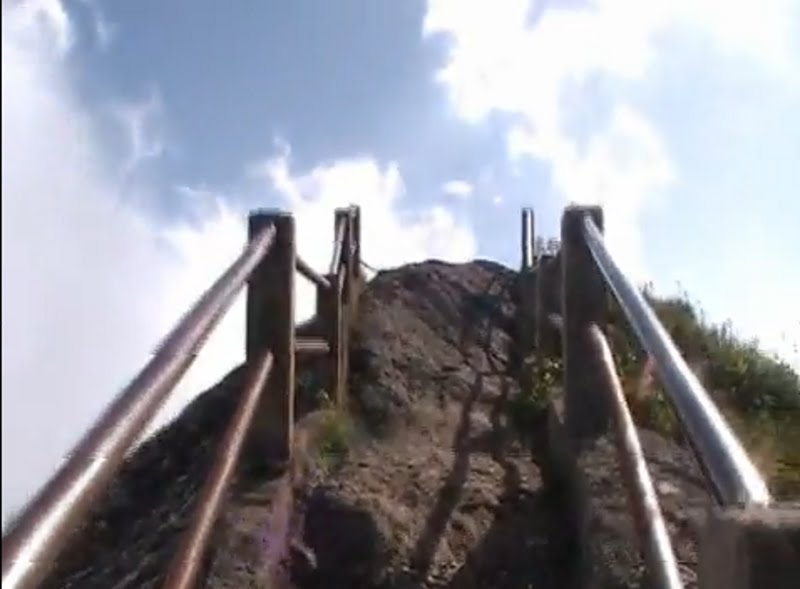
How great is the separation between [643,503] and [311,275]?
97.5 inches

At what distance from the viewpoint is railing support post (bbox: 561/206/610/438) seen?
16.9 feet

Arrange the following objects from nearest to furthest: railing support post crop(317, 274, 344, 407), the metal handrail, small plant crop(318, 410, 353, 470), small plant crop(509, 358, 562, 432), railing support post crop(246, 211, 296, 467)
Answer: the metal handrail → railing support post crop(246, 211, 296, 467) → small plant crop(318, 410, 353, 470) → railing support post crop(317, 274, 344, 407) → small plant crop(509, 358, 562, 432)

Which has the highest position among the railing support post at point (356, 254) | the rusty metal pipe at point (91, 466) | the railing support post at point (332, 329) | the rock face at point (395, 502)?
the railing support post at point (356, 254)

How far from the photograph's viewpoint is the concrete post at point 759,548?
1954 millimetres

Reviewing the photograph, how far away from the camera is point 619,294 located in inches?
158

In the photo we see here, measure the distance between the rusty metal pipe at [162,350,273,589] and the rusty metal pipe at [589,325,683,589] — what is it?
110 centimetres

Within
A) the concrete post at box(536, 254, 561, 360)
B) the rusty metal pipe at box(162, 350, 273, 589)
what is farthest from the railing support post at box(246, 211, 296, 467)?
the concrete post at box(536, 254, 561, 360)

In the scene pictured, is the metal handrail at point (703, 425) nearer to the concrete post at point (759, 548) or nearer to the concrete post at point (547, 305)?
the concrete post at point (759, 548)

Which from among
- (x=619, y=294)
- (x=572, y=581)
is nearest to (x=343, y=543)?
(x=572, y=581)

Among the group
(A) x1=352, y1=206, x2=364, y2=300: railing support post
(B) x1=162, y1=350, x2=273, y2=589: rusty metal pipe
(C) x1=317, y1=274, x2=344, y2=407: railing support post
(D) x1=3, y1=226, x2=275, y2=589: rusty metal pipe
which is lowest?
(D) x1=3, y1=226, x2=275, y2=589: rusty metal pipe

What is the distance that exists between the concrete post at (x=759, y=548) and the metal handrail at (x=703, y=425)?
9 cm

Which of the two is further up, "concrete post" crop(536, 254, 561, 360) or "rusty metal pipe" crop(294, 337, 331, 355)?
"concrete post" crop(536, 254, 561, 360)

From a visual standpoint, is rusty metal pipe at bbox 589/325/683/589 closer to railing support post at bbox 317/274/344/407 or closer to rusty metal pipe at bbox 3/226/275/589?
rusty metal pipe at bbox 3/226/275/589

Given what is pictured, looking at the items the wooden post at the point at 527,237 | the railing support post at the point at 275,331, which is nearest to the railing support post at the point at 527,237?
the wooden post at the point at 527,237
